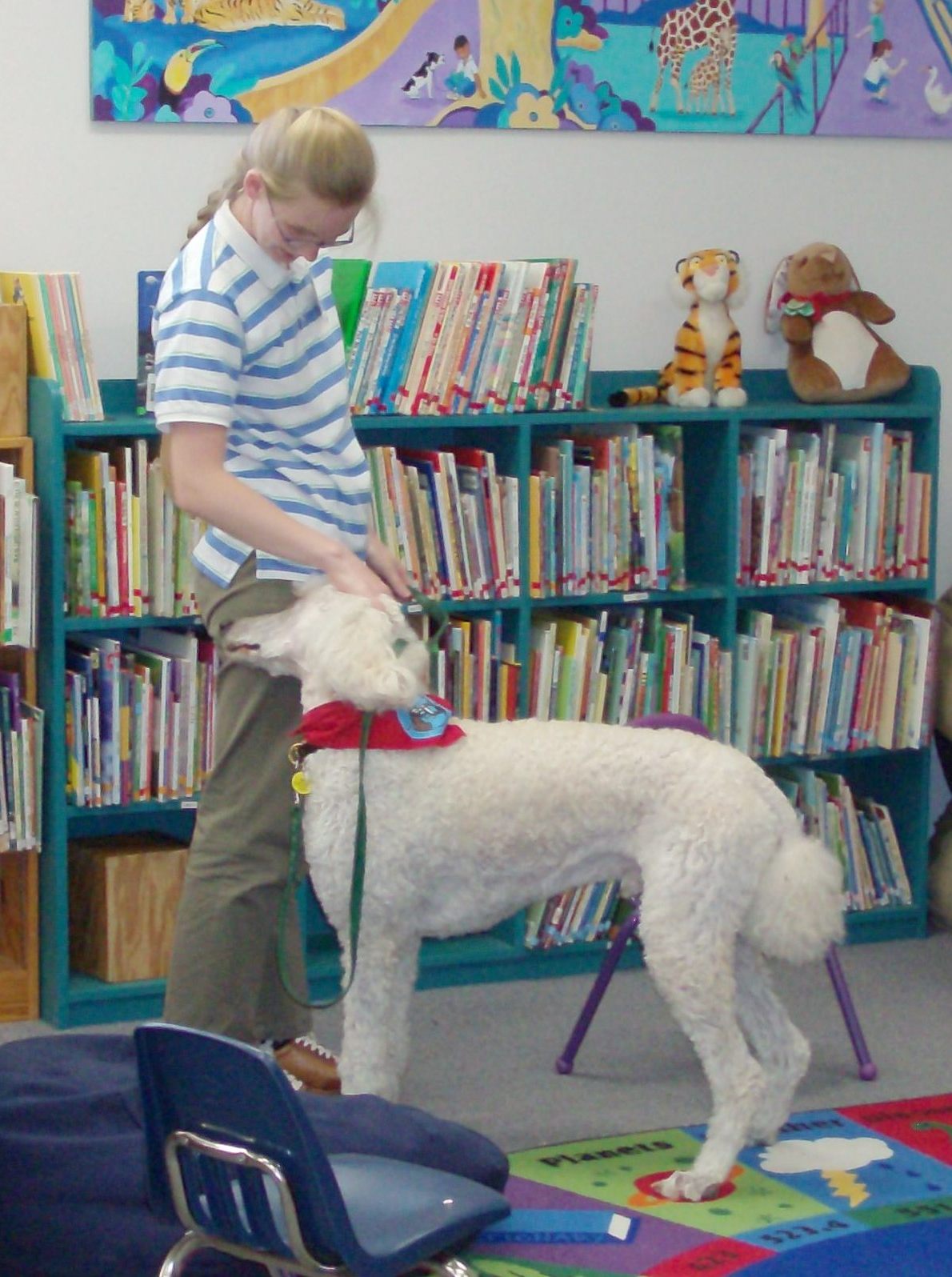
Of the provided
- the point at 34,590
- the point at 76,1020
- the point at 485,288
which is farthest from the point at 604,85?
the point at 76,1020

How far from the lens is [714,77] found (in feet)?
13.3

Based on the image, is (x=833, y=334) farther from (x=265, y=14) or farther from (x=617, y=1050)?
(x=617, y=1050)

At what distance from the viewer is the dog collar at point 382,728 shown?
254 cm

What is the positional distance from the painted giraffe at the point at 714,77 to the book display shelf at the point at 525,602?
1.98 ft

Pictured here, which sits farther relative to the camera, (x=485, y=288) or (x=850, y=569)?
(x=850, y=569)

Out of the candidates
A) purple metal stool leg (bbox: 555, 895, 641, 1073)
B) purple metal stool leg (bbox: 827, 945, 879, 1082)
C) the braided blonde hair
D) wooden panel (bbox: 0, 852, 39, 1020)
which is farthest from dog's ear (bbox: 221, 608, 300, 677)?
purple metal stool leg (bbox: 827, 945, 879, 1082)

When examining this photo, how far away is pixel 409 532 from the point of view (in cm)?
358

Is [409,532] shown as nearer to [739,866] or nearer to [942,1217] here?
[739,866]

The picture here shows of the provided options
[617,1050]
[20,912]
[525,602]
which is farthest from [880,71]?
[20,912]

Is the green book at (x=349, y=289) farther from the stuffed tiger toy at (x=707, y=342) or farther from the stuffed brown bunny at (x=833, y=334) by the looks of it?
the stuffed brown bunny at (x=833, y=334)

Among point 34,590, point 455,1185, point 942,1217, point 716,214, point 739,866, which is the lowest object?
point 942,1217

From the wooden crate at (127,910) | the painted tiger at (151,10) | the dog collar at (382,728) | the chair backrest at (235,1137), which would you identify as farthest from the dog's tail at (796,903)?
the painted tiger at (151,10)

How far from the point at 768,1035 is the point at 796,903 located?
33 centimetres

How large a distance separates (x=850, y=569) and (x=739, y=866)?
153 centimetres
